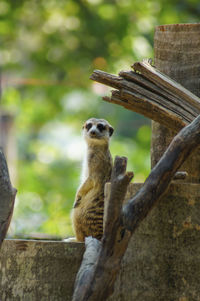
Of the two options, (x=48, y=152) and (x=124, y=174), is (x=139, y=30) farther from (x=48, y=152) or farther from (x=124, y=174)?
(x=124, y=174)

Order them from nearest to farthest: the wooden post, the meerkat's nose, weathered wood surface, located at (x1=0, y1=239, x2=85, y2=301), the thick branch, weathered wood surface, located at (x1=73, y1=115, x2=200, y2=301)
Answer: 1. weathered wood surface, located at (x1=73, y1=115, x2=200, y2=301)
2. the thick branch
3. weathered wood surface, located at (x1=0, y1=239, x2=85, y2=301)
4. the meerkat's nose
5. the wooden post

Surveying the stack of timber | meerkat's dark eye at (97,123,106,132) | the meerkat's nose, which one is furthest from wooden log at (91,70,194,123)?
meerkat's dark eye at (97,123,106,132)

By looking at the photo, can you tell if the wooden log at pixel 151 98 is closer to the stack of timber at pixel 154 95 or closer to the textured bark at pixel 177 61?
the stack of timber at pixel 154 95

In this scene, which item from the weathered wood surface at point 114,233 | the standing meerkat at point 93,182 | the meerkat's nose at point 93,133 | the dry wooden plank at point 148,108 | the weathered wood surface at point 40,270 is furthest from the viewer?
the meerkat's nose at point 93,133

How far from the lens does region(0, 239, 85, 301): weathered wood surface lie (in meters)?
4.69

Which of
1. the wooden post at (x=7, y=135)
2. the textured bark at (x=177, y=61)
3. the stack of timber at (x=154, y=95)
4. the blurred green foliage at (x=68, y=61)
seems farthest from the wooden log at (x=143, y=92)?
the wooden post at (x=7, y=135)

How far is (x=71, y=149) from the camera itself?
1566cm

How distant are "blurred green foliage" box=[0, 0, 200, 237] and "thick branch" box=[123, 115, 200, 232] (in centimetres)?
721

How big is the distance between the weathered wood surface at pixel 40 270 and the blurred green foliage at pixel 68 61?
654cm

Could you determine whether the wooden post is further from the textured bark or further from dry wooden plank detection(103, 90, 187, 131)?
dry wooden plank detection(103, 90, 187, 131)

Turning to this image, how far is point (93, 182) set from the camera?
20.8 ft

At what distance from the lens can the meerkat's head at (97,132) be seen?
671cm

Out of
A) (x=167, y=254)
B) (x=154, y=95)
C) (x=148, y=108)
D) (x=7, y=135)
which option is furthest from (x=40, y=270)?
(x=7, y=135)

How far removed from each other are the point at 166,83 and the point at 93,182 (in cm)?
174
